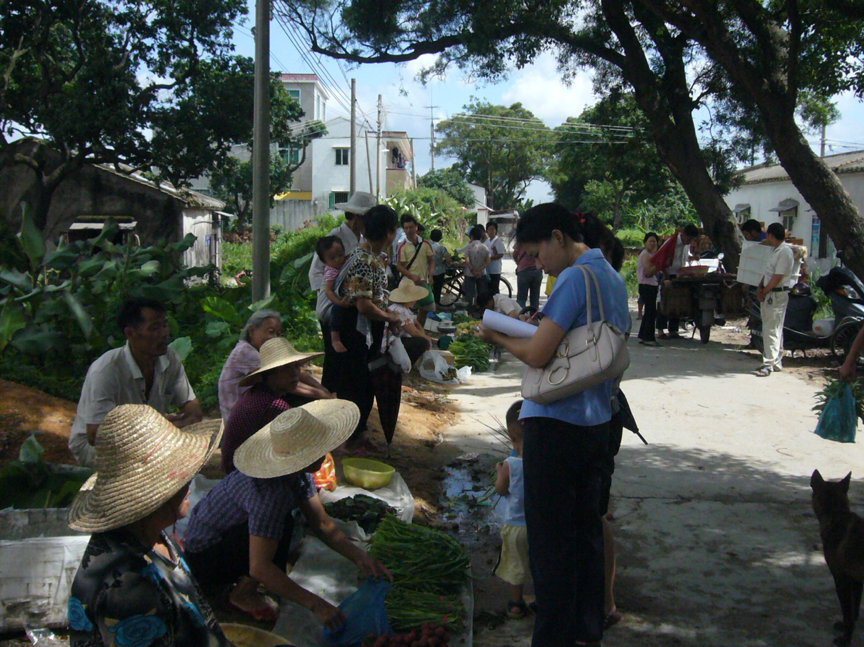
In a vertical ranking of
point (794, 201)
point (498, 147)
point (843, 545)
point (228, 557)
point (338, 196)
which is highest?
point (498, 147)

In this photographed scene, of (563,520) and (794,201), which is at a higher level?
(794,201)

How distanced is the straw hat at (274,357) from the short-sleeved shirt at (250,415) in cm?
9

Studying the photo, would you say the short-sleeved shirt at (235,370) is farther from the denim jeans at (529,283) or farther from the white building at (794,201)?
the white building at (794,201)

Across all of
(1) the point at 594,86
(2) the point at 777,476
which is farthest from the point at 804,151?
(1) the point at 594,86

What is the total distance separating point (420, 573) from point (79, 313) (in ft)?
16.6

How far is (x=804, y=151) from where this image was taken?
9938mm

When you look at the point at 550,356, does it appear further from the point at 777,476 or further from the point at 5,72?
the point at 5,72

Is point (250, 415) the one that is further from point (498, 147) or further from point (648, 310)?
point (498, 147)

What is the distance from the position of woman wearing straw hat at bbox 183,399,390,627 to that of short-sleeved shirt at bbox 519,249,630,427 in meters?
0.91

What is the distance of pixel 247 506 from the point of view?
3.23 metres

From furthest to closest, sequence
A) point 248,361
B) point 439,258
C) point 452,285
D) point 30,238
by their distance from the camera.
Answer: point 452,285 → point 439,258 → point 30,238 → point 248,361

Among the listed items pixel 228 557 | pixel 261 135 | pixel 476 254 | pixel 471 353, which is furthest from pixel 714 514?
pixel 476 254

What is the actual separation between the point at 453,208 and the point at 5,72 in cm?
2369

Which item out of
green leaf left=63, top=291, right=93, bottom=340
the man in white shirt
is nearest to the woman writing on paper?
green leaf left=63, top=291, right=93, bottom=340
